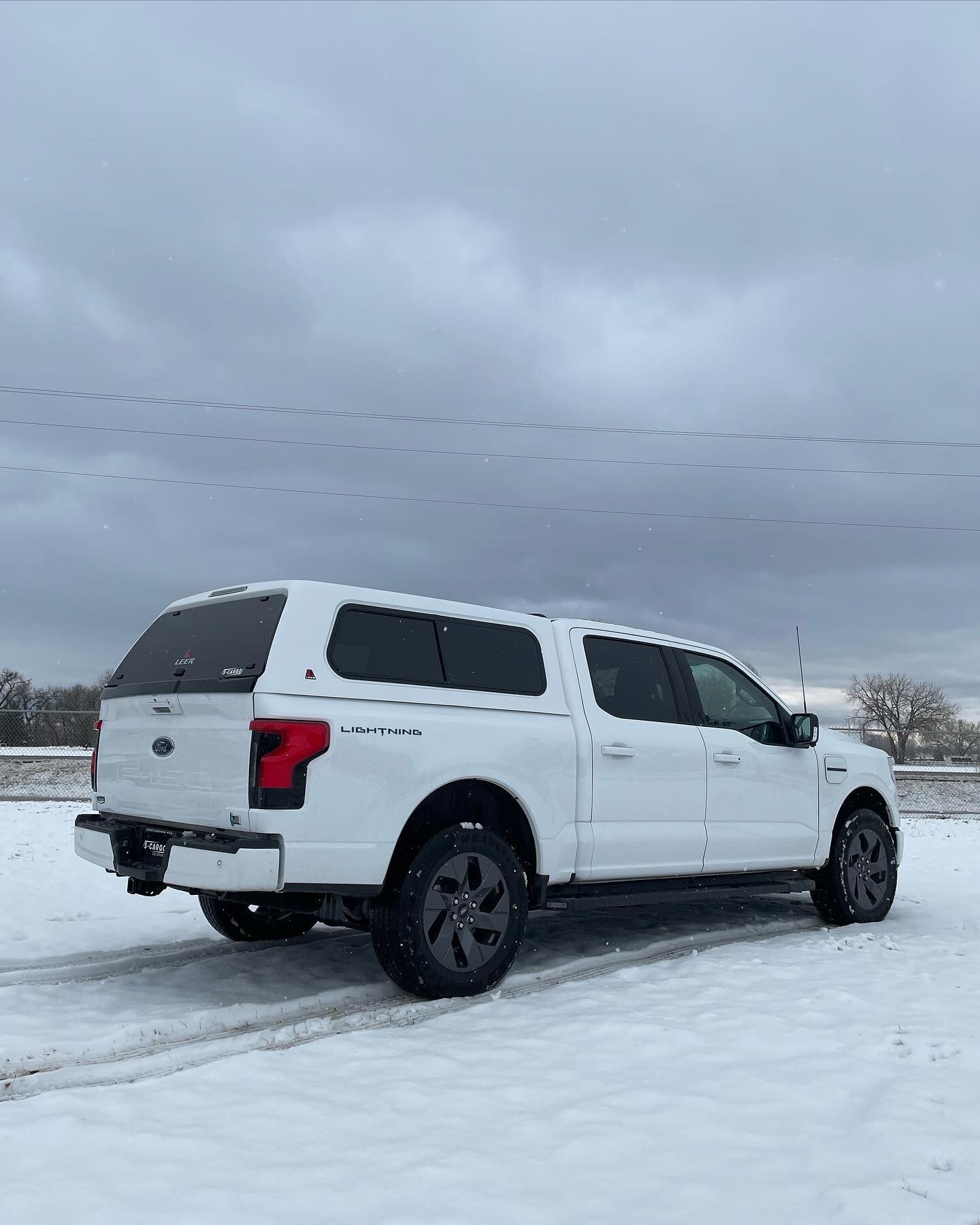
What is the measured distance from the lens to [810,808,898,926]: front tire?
753cm

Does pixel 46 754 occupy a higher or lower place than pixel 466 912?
higher

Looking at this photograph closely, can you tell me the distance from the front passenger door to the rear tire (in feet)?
8.76

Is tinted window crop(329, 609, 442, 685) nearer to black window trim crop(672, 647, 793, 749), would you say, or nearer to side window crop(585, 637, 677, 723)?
side window crop(585, 637, 677, 723)

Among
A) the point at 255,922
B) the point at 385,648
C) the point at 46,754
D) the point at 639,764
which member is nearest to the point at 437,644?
the point at 385,648

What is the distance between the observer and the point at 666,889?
20.7ft

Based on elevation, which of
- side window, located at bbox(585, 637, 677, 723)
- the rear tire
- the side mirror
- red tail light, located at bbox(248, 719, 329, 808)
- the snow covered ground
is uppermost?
side window, located at bbox(585, 637, 677, 723)

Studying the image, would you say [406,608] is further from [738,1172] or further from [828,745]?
[828,745]

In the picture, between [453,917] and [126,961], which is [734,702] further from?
[126,961]

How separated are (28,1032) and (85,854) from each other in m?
1.21

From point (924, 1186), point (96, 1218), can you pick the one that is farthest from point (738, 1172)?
point (96, 1218)

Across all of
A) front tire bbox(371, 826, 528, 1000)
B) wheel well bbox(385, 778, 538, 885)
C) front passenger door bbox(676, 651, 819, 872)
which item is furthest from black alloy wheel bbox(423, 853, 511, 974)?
front passenger door bbox(676, 651, 819, 872)

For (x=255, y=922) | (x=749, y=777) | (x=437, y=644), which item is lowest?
(x=255, y=922)

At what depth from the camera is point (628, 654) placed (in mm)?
6543

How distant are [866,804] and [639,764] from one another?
2774mm
